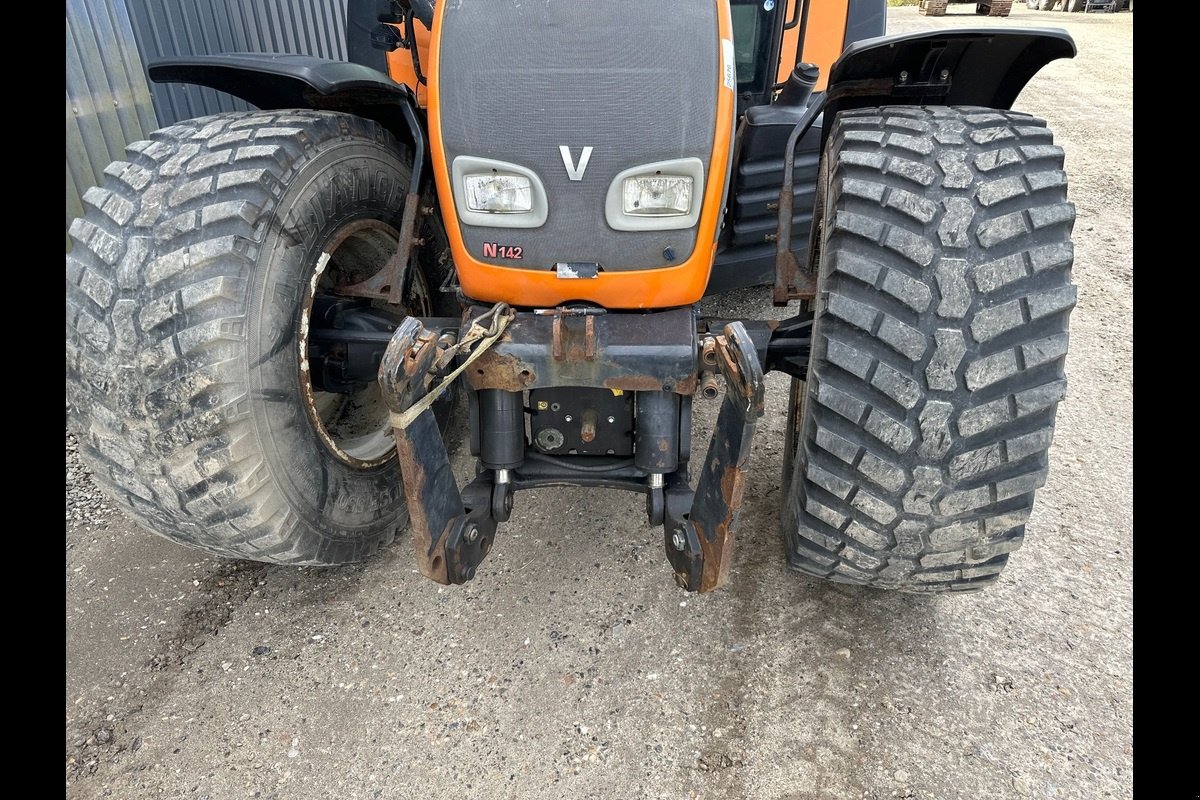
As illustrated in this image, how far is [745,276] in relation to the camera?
3.84 meters

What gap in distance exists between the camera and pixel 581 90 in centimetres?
201

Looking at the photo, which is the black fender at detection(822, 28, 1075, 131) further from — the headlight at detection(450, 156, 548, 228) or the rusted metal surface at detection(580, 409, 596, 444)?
the rusted metal surface at detection(580, 409, 596, 444)

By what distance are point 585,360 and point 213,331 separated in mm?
994

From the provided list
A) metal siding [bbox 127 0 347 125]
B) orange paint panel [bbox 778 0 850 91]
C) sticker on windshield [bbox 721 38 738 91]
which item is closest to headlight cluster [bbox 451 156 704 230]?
sticker on windshield [bbox 721 38 738 91]

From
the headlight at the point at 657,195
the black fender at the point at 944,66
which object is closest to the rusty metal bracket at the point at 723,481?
the headlight at the point at 657,195

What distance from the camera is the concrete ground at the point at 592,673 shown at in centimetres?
211

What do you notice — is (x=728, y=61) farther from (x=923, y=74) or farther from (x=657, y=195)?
(x=923, y=74)

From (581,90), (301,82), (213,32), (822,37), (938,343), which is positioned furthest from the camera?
(213,32)

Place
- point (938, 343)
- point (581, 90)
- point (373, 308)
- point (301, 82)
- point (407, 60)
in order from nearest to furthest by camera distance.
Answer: point (938, 343)
point (581, 90)
point (301, 82)
point (373, 308)
point (407, 60)

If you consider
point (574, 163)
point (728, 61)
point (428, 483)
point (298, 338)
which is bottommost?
point (428, 483)

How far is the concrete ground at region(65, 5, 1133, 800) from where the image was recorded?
2.11m

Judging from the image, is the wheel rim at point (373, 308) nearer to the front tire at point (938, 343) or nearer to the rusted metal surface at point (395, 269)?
the rusted metal surface at point (395, 269)

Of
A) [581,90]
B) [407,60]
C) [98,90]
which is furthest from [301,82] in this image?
[98,90]

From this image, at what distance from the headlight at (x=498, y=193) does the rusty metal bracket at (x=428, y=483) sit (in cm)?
38
